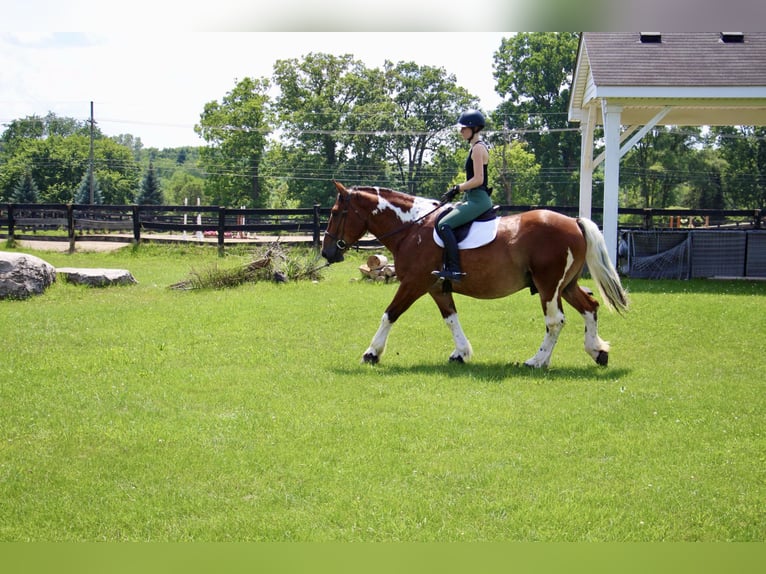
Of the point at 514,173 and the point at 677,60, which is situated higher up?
the point at 677,60

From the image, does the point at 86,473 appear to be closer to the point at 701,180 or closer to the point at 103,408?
the point at 103,408

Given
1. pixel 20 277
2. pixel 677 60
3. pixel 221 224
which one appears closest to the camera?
pixel 20 277

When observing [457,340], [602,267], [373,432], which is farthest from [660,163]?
[373,432]

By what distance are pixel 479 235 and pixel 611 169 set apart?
880 centimetres

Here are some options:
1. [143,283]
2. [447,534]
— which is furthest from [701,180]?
[447,534]

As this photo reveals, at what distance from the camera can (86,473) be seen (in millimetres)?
5000

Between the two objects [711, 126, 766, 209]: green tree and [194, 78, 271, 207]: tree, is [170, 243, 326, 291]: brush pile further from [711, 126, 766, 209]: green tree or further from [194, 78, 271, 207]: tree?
[711, 126, 766, 209]: green tree

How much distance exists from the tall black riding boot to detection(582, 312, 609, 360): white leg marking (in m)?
1.51

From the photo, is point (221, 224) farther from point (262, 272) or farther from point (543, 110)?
point (543, 110)

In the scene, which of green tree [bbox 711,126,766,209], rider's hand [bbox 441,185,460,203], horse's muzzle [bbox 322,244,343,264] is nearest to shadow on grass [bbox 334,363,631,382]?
horse's muzzle [bbox 322,244,343,264]

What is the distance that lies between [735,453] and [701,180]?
196ft

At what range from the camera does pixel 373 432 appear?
19.1ft

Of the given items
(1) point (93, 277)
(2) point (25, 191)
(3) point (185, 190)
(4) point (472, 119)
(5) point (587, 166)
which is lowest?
(1) point (93, 277)

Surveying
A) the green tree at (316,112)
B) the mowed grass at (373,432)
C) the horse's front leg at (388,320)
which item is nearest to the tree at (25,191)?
the green tree at (316,112)
